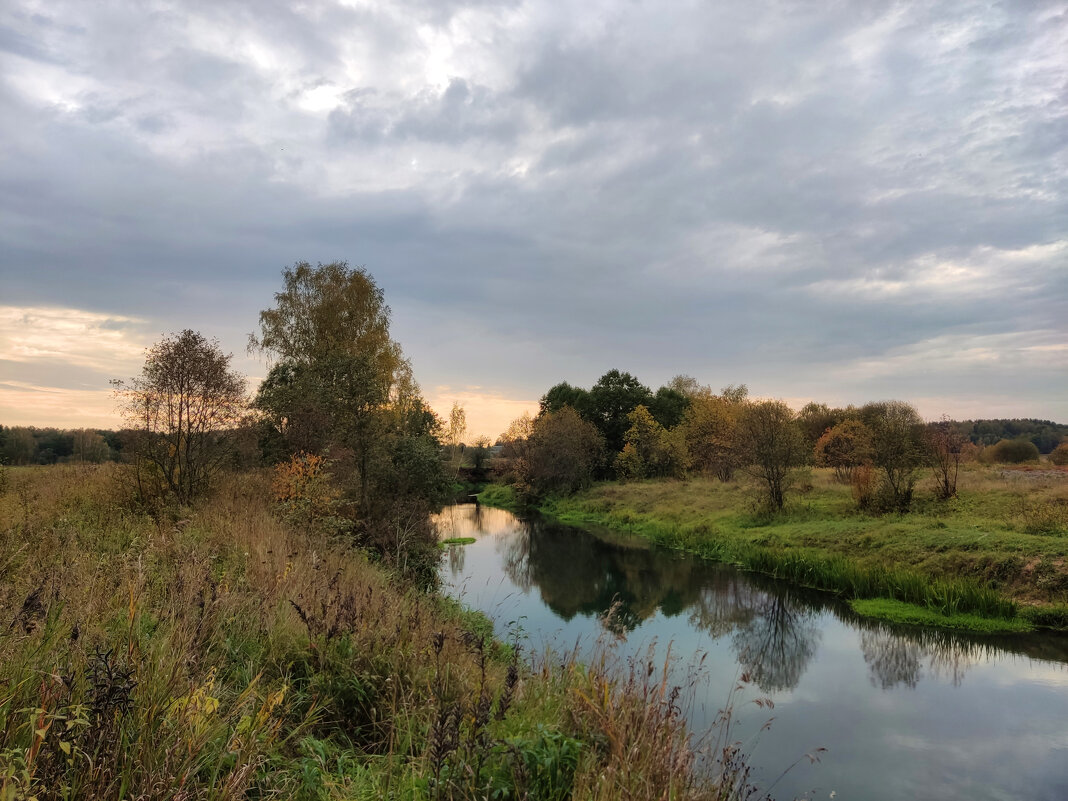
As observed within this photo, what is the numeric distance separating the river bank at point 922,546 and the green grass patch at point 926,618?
0.07ft

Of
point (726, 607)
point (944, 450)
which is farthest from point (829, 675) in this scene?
point (944, 450)

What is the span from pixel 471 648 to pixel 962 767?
21.7ft

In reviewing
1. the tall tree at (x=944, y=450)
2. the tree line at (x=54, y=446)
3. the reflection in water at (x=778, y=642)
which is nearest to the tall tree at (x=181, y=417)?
the reflection in water at (x=778, y=642)

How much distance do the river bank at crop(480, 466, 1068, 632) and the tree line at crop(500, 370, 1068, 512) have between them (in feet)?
4.26

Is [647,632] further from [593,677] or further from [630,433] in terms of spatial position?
[630,433]

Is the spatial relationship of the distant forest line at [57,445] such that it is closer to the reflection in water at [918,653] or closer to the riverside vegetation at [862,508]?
the riverside vegetation at [862,508]

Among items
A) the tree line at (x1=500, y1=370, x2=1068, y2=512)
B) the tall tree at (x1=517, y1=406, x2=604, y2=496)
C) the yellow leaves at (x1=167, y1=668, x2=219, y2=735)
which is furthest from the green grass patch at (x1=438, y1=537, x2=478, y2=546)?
the yellow leaves at (x1=167, y1=668, x2=219, y2=735)

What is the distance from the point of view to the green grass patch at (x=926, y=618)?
40.6 ft

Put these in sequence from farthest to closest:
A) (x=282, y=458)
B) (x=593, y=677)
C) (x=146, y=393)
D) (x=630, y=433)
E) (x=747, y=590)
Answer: (x=630, y=433), (x=282, y=458), (x=747, y=590), (x=146, y=393), (x=593, y=677)

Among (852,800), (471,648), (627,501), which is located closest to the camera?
(471,648)

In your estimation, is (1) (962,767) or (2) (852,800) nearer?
(2) (852,800)

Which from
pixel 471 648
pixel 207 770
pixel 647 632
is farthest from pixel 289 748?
pixel 647 632

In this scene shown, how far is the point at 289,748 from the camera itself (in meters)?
3.74

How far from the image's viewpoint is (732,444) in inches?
1061
